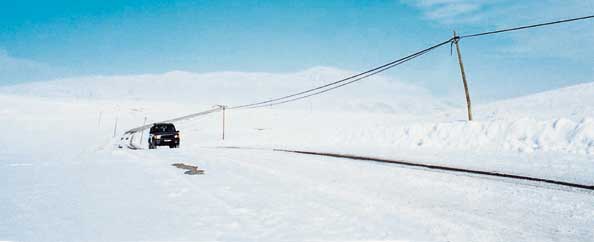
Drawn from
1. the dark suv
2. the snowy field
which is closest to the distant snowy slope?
the snowy field

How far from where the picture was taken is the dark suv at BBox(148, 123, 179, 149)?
29609 mm

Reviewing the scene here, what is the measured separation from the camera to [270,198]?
23.5ft

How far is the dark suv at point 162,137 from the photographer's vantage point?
97.1ft

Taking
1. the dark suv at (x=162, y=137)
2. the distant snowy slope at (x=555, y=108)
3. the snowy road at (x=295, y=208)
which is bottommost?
the snowy road at (x=295, y=208)

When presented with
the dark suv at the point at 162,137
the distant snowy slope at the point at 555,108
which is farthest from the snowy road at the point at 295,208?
the dark suv at the point at 162,137

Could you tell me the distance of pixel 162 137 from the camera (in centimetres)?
2975

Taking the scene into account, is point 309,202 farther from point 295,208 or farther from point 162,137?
point 162,137

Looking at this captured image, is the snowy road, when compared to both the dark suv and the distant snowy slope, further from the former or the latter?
the dark suv

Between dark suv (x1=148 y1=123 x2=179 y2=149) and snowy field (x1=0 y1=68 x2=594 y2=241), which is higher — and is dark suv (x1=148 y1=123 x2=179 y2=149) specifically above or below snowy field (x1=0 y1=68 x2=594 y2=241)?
above

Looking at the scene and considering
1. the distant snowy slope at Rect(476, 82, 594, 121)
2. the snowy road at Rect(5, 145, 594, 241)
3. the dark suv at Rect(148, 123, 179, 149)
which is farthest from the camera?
the dark suv at Rect(148, 123, 179, 149)

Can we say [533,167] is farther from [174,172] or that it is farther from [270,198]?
[174,172]

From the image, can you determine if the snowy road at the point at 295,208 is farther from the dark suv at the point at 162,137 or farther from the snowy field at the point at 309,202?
the dark suv at the point at 162,137

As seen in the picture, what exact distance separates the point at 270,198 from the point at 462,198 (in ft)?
11.5

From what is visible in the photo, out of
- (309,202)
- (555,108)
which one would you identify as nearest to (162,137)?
(309,202)
